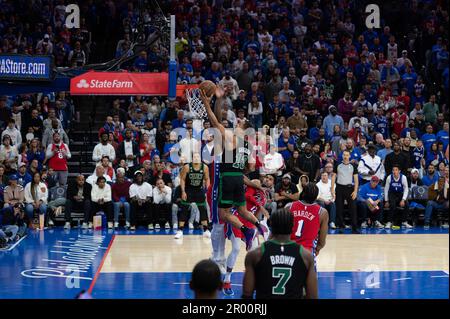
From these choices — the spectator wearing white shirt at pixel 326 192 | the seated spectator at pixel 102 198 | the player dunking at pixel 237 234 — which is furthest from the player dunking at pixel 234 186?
the seated spectator at pixel 102 198

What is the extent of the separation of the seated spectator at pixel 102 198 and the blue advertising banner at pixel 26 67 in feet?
21.9

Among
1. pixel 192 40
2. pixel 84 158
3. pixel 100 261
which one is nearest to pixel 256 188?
pixel 100 261

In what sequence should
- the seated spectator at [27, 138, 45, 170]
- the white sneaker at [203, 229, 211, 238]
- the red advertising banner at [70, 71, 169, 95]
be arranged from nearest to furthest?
1. the red advertising banner at [70, 71, 169, 95]
2. the white sneaker at [203, 229, 211, 238]
3. the seated spectator at [27, 138, 45, 170]

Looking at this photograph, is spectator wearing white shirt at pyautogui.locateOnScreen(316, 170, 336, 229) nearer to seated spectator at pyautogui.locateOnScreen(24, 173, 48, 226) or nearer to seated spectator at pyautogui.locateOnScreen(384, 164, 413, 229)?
seated spectator at pyautogui.locateOnScreen(384, 164, 413, 229)

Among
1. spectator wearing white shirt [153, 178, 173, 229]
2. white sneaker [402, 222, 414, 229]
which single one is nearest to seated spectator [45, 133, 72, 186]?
spectator wearing white shirt [153, 178, 173, 229]

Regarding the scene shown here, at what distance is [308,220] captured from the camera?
29.0 ft

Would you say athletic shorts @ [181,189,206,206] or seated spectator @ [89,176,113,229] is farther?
seated spectator @ [89,176,113,229]

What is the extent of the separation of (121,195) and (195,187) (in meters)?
2.11

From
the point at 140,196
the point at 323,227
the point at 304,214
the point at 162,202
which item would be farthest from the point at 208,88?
the point at 162,202

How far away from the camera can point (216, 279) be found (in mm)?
5344

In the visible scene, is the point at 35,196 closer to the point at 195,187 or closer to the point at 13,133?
the point at 13,133

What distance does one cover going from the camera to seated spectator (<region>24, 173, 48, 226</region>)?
19484 millimetres

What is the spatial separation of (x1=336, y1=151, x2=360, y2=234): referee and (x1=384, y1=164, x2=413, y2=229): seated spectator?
1009 millimetres
